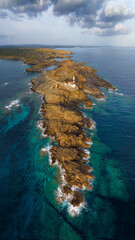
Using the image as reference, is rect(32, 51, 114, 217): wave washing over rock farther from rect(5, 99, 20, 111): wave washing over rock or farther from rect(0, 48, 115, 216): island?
rect(5, 99, 20, 111): wave washing over rock

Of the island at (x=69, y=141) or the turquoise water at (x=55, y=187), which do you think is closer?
the turquoise water at (x=55, y=187)

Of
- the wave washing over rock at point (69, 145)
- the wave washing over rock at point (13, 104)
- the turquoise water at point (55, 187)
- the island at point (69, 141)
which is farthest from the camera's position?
the wave washing over rock at point (13, 104)

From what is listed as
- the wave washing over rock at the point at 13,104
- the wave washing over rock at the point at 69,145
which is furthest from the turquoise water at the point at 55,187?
the wave washing over rock at the point at 13,104

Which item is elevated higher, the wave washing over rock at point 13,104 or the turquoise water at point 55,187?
the wave washing over rock at point 13,104

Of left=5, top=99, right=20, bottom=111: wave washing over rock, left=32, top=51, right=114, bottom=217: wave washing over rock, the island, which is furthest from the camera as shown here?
left=5, top=99, right=20, bottom=111: wave washing over rock

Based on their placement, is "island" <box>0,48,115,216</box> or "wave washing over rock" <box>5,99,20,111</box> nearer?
"island" <box>0,48,115,216</box>

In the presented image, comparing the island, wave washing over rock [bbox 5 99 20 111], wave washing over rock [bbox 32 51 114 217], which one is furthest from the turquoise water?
wave washing over rock [bbox 5 99 20 111]

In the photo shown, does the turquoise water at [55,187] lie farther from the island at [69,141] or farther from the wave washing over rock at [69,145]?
the island at [69,141]

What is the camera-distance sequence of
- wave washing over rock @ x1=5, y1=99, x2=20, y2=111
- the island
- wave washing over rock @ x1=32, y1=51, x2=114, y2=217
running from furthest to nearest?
wave washing over rock @ x1=5, y1=99, x2=20, y2=111 → the island → wave washing over rock @ x1=32, y1=51, x2=114, y2=217

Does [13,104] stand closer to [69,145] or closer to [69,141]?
[69,141]

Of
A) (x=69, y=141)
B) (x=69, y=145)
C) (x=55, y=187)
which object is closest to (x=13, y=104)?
(x=69, y=141)

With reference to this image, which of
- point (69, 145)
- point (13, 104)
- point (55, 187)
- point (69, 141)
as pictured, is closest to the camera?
point (55, 187)
